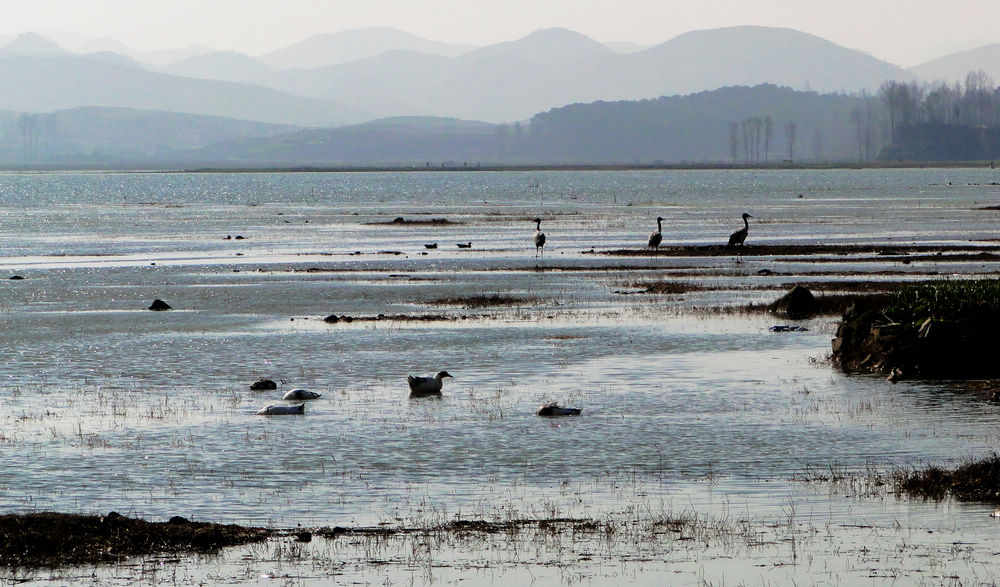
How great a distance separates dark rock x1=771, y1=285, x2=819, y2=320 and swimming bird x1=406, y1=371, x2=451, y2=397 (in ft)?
47.9

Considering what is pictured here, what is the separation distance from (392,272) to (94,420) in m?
31.8

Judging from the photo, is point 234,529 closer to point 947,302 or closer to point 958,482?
point 958,482

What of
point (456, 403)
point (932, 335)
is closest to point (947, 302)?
point (932, 335)

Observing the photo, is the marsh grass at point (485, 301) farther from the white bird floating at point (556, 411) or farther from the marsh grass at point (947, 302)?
the white bird floating at point (556, 411)

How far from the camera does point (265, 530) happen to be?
609 inches

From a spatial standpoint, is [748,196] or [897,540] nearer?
[897,540]

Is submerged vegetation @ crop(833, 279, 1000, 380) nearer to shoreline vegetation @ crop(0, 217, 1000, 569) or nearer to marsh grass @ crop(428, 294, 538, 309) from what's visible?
shoreline vegetation @ crop(0, 217, 1000, 569)

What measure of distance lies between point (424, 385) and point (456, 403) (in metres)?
1.03

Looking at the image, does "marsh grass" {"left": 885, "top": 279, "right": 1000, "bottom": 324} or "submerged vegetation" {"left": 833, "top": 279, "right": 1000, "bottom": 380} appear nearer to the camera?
"submerged vegetation" {"left": 833, "top": 279, "right": 1000, "bottom": 380}

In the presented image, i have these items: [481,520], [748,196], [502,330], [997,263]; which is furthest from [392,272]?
[748,196]

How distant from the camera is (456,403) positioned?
24.7m

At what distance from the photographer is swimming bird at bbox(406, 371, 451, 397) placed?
1002 inches

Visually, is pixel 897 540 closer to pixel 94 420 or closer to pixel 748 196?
pixel 94 420

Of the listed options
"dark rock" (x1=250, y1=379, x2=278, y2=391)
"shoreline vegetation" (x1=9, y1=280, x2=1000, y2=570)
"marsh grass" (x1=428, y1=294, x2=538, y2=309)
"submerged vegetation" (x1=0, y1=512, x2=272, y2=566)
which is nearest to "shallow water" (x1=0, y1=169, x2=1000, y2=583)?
"dark rock" (x1=250, y1=379, x2=278, y2=391)
